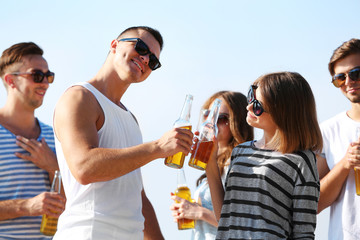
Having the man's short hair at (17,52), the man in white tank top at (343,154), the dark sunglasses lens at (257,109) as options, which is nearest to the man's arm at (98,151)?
the dark sunglasses lens at (257,109)

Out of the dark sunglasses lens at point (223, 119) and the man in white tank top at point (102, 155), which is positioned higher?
the dark sunglasses lens at point (223, 119)

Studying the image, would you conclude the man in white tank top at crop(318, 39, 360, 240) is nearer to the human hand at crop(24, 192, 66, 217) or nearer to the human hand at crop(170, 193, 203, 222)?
the human hand at crop(170, 193, 203, 222)

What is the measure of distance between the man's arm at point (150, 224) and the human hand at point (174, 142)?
3.68ft

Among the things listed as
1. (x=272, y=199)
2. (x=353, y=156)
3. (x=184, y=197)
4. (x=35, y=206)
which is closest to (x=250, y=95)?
(x=272, y=199)

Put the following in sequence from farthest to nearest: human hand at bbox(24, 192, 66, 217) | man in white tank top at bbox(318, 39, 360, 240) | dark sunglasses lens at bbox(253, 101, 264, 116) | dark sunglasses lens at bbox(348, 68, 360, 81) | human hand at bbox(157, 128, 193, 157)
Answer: dark sunglasses lens at bbox(348, 68, 360, 81) → human hand at bbox(24, 192, 66, 217) → man in white tank top at bbox(318, 39, 360, 240) → dark sunglasses lens at bbox(253, 101, 264, 116) → human hand at bbox(157, 128, 193, 157)

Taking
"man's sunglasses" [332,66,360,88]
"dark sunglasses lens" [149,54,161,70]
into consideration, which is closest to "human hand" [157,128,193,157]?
"dark sunglasses lens" [149,54,161,70]

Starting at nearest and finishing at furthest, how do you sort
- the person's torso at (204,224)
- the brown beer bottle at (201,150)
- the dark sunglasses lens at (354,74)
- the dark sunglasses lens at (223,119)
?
the brown beer bottle at (201,150) < the person's torso at (204,224) < the dark sunglasses lens at (354,74) < the dark sunglasses lens at (223,119)

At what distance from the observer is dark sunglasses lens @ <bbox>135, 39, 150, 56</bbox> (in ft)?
12.5

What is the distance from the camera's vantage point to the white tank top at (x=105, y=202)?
3.09 m

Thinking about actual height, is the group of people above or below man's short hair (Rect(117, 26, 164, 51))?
below

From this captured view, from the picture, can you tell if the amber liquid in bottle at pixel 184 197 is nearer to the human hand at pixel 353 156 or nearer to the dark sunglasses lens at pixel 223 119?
the dark sunglasses lens at pixel 223 119

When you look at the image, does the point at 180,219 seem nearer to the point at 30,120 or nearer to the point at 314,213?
the point at 314,213

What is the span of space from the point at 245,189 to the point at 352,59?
2.23m

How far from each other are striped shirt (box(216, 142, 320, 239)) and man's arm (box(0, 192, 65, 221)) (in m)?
1.76
